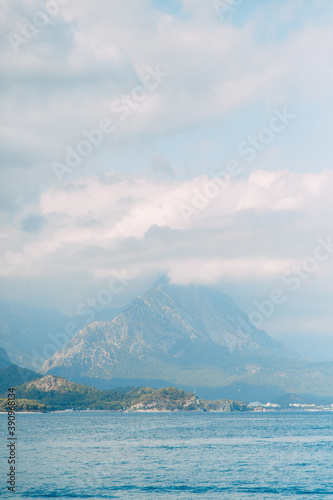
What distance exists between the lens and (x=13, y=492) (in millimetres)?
82938

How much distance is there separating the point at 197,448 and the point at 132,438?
3725 centimetres

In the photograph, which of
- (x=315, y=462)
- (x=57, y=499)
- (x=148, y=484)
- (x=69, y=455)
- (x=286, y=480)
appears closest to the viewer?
(x=57, y=499)

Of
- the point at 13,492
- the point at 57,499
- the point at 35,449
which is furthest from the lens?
the point at 35,449

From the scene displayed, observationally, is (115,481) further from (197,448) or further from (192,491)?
(197,448)

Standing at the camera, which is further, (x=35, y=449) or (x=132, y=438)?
(x=132, y=438)

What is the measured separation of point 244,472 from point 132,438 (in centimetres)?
7990

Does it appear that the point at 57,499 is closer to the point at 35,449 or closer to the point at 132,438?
the point at 35,449

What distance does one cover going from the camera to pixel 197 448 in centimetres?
14462

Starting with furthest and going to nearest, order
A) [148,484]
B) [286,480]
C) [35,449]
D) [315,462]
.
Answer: [35,449] < [315,462] < [286,480] < [148,484]

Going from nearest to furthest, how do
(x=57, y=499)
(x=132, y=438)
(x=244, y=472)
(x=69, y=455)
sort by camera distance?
(x=57, y=499)
(x=244, y=472)
(x=69, y=455)
(x=132, y=438)

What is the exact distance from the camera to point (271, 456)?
12788cm

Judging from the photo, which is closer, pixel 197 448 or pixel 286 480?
pixel 286 480

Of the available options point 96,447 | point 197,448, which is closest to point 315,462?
point 197,448

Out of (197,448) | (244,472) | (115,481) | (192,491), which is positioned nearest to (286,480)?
(244,472)
